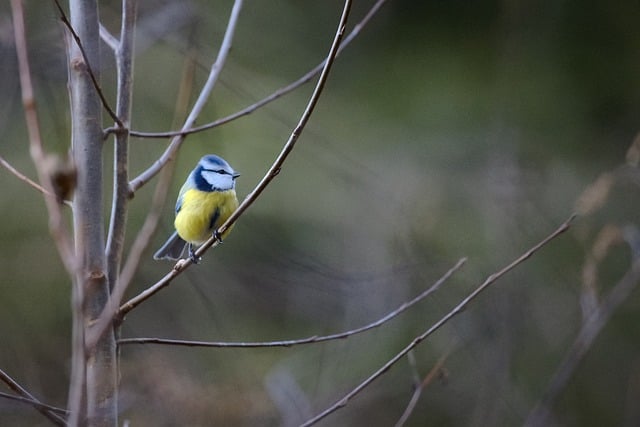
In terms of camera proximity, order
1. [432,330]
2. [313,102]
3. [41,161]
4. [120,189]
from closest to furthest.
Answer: [41,161], [313,102], [432,330], [120,189]

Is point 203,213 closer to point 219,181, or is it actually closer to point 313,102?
point 219,181

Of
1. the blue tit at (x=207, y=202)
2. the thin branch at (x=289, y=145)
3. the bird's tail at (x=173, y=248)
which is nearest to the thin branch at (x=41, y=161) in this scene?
the thin branch at (x=289, y=145)

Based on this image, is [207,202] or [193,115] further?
[207,202]

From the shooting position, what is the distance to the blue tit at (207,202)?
2.69m

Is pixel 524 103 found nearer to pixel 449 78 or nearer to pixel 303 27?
pixel 449 78

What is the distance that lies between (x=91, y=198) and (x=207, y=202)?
43.5 inches

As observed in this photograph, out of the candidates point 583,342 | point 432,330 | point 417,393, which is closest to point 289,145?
point 432,330

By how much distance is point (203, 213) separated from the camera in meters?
2.69

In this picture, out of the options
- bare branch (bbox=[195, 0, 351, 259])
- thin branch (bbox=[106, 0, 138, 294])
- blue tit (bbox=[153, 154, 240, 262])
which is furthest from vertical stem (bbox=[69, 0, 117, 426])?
blue tit (bbox=[153, 154, 240, 262])

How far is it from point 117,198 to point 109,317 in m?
0.63

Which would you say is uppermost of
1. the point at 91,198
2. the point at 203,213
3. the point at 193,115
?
the point at 203,213

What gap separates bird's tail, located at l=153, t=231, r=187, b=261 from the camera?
2941 mm

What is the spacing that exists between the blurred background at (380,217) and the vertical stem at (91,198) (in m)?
1.09

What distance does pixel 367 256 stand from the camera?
5426 millimetres
